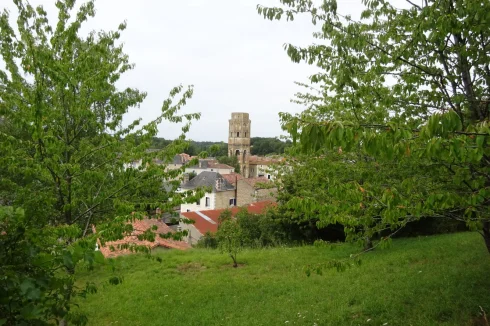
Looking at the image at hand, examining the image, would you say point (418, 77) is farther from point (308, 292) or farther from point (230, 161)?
point (230, 161)

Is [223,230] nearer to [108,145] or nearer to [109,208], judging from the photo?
[109,208]

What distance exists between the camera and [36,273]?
236 cm

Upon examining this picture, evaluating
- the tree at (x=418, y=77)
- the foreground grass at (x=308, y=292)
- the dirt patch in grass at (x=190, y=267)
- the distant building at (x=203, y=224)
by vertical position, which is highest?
the tree at (x=418, y=77)

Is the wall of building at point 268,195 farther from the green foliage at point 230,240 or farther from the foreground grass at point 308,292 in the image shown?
the foreground grass at point 308,292

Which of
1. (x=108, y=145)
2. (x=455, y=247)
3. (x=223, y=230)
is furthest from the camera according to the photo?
(x=223, y=230)

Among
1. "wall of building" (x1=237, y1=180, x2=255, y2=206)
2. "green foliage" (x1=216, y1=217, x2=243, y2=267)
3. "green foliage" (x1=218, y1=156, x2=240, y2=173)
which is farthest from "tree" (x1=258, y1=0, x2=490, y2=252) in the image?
"green foliage" (x1=218, y1=156, x2=240, y2=173)

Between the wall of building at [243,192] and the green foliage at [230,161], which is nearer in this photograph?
the wall of building at [243,192]

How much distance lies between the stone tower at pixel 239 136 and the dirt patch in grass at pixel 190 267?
7443 cm

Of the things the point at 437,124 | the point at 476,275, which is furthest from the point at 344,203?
the point at 476,275

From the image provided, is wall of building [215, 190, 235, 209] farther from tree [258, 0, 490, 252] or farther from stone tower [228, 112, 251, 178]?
stone tower [228, 112, 251, 178]

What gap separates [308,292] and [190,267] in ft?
17.0

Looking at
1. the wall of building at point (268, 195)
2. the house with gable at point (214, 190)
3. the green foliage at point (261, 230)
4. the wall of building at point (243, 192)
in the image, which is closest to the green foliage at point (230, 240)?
the wall of building at point (268, 195)

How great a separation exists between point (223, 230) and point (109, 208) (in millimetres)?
6061

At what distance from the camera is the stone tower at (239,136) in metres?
88.8
